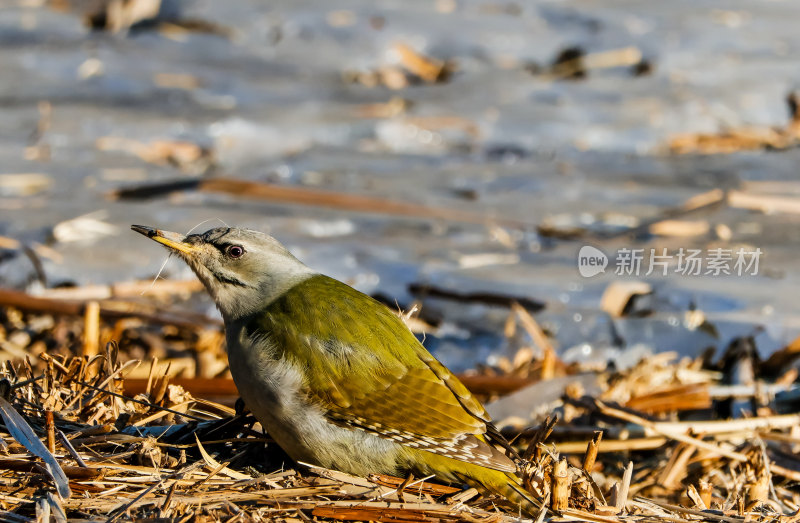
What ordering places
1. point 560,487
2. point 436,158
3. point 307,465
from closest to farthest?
point 560,487, point 307,465, point 436,158

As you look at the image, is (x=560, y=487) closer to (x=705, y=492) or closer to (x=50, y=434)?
(x=705, y=492)

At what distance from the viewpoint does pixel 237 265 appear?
4.07 metres

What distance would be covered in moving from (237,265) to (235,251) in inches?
2.3

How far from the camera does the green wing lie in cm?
355

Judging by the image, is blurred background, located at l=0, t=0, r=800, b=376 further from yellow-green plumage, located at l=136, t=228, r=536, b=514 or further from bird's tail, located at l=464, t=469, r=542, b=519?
bird's tail, located at l=464, t=469, r=542, b=519

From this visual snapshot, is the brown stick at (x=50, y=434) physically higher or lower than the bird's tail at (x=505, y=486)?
higher

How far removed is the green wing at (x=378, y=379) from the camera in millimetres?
3553

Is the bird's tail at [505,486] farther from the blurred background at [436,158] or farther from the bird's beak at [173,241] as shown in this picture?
the blurred background at [436,158]

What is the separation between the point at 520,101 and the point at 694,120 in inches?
54.6

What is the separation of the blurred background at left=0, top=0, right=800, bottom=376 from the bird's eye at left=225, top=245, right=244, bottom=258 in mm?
1422

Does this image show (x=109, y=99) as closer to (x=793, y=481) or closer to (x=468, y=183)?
(x=468, y=183)

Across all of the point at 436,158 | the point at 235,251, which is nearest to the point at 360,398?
the point at 235,251

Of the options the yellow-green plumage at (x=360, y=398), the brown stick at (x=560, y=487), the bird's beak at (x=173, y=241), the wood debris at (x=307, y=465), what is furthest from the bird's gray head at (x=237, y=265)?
the brown stick at (x=560, y=487)

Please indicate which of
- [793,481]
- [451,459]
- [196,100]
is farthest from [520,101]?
[451,459]
